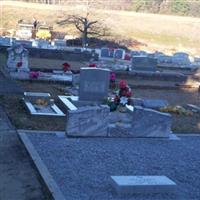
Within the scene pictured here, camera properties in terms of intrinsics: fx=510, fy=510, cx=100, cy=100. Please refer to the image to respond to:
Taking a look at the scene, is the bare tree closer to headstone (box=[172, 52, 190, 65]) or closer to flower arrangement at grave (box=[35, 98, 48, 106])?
headstone (box=[172, 52, 190, 65])

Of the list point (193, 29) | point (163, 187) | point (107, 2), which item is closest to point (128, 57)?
Answer: point (163, 187)

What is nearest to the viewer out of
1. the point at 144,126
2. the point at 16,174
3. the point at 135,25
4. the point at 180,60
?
the point at 16,174

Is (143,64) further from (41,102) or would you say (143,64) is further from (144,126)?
(144,126)

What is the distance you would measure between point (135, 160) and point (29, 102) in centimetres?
496

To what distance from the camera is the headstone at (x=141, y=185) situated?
22.7 feet

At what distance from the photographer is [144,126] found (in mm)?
10500

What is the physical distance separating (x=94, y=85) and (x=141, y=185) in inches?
247

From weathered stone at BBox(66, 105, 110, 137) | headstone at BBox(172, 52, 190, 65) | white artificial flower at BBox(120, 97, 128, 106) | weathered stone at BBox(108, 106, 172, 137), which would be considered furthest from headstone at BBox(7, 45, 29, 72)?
headstone at BBox(172, 52, 190, 65)

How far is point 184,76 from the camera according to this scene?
22.2 meters

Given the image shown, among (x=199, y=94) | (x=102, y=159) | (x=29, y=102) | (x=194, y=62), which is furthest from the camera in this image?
(x=194, y=62)

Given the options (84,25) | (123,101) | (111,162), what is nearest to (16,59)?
(123,101)

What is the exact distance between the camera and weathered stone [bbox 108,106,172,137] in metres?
10.4

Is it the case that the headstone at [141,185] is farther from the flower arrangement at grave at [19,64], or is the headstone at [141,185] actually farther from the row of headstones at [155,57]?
the row of headstones at [155,57]

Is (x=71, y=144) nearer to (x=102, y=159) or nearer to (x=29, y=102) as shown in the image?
(x=102, y=159)
